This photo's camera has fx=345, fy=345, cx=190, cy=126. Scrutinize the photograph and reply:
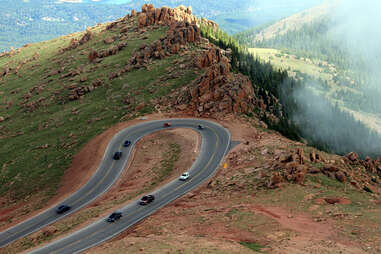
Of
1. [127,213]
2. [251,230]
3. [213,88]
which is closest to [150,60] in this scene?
[213,88]

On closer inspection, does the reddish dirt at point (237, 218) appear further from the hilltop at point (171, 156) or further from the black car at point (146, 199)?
the black car at point (146, 199)

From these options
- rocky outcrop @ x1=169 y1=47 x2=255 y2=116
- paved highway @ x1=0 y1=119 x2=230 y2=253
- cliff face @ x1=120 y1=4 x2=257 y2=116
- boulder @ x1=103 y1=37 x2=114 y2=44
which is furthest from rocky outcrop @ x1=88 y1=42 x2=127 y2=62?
paved highway @ x1=0 y1=119 x2=230 y2=253

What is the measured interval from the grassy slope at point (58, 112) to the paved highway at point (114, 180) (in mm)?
9302

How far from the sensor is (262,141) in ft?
238

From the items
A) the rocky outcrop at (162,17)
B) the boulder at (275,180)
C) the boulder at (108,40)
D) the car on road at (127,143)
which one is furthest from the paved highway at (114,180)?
the rocky outcrop at (162,17)

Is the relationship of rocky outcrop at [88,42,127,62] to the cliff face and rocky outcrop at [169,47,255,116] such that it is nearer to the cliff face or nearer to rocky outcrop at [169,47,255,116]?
the cliff face

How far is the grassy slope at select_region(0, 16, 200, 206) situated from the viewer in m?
78.8

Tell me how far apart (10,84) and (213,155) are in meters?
113

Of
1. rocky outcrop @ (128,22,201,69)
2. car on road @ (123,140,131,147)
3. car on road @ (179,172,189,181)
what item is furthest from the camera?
rocky outcrop @ (128,22,201,69)

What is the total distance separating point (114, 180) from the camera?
69.3m

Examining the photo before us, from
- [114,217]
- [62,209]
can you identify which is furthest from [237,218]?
[62,209]

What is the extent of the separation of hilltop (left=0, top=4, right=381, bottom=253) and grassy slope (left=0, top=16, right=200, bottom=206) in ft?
1.41

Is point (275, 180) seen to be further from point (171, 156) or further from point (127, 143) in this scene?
point (127, 143)

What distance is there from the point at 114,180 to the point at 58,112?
50.2 metres
